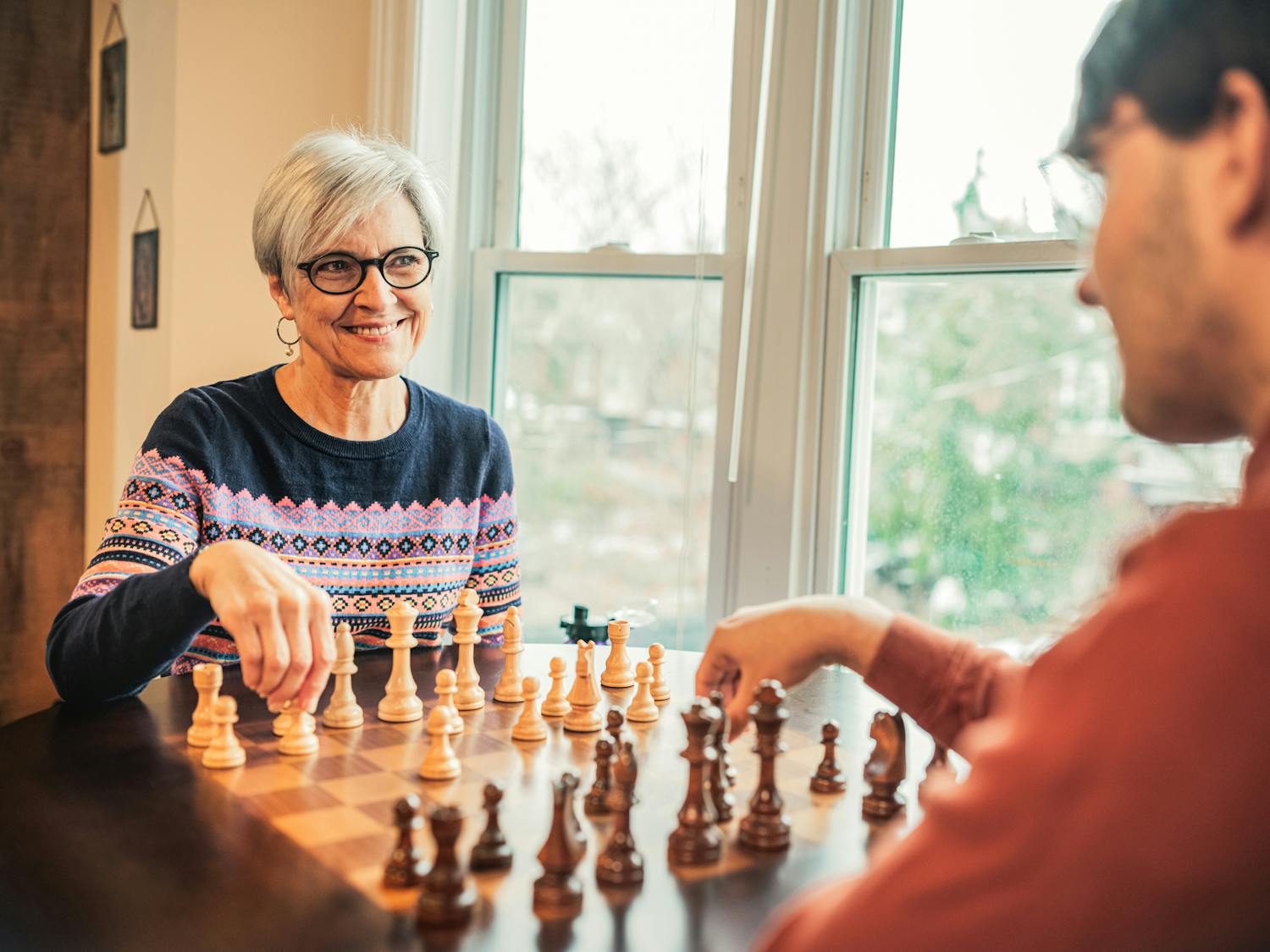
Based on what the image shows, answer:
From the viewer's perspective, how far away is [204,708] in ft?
4.86

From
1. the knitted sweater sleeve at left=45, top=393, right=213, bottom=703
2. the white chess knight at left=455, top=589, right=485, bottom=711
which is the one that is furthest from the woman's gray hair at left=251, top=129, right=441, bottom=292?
the white chess knight at left=455, top=589, right=485, bottom=711

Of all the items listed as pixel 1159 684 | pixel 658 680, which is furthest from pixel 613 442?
pixel 1159 684

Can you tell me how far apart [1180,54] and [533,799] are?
37.7 inches

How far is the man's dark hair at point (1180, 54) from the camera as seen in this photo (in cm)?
68

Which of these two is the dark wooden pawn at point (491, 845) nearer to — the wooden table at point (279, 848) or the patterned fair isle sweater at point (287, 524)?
the wooden table at point (279, 848)

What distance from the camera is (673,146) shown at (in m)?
3.05

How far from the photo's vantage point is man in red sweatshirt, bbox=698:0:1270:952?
563mm

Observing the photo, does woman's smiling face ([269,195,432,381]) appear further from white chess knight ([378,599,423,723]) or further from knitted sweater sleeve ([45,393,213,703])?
white chess knight ([378,599,423,723])

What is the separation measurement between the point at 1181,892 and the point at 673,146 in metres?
2.70

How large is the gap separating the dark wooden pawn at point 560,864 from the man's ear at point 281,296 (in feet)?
4.86

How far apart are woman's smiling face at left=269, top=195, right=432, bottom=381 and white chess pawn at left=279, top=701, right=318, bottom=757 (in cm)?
91

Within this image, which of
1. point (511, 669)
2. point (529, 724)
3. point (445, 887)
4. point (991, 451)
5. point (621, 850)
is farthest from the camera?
point (991, 451)

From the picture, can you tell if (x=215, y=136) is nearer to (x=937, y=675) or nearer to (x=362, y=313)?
(x=362, y=313)

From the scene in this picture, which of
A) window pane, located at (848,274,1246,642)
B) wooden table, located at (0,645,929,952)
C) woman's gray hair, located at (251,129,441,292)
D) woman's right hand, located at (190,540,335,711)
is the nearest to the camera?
wooden table, located at (0,645,929,952)
